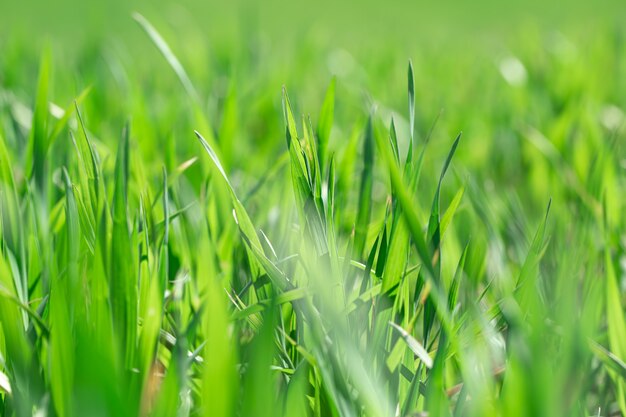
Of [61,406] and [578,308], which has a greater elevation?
[61,406]

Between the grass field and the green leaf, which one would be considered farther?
the green leaf

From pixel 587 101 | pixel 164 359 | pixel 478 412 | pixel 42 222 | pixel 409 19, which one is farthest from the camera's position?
pixel 409 19

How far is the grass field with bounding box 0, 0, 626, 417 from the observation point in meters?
0.46

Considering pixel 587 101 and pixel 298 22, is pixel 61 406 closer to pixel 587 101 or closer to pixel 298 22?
pixel 587 101

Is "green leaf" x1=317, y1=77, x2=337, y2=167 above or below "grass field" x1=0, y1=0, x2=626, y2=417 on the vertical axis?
above

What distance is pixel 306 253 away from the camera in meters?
0.56

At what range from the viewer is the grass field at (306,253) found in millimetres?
463

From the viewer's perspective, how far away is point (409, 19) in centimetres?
416

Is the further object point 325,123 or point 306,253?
point 325,123

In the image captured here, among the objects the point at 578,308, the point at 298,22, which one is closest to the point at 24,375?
the point at 578,308

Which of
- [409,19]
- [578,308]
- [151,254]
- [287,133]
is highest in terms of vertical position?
[287,133]

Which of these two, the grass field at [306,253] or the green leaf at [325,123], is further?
the green leaf at [325,123]

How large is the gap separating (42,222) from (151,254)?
0.43ft

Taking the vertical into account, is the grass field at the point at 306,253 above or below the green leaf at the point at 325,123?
below
